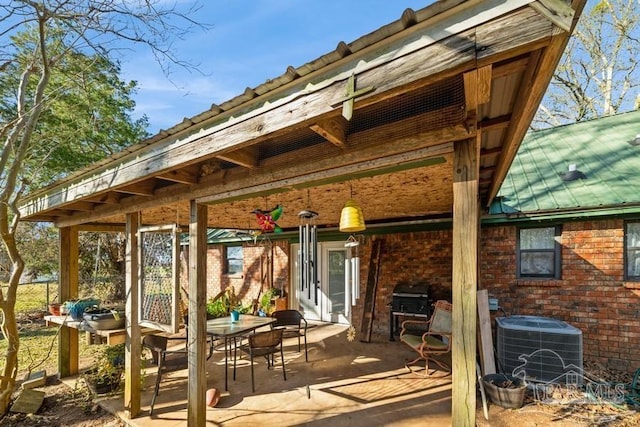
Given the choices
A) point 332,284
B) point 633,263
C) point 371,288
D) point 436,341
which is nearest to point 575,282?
point 633,263

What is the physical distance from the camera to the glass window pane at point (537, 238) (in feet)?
17.1

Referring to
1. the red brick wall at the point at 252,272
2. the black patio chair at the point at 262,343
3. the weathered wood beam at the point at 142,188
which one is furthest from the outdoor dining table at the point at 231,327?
the red brick wall at the point at 252,272

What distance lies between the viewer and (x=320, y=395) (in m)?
4.02

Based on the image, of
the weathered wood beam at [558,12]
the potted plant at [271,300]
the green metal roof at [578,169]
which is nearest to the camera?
the weathered wood beam at [558,12]

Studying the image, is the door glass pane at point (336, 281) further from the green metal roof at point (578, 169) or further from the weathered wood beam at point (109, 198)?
the weathered wood beam at point (109, 198)

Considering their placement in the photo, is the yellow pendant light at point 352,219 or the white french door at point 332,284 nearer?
the yellow pendant light at point 352,219

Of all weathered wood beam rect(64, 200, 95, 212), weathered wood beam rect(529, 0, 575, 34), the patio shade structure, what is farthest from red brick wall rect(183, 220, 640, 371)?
weathered wood beam rect(64, 200, 95, 212)

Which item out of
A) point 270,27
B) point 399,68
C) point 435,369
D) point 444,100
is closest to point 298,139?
point 444,100

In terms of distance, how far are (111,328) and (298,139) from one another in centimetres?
347

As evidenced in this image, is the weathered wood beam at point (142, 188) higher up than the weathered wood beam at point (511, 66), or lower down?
lower down

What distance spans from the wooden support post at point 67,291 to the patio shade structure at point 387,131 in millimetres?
1957

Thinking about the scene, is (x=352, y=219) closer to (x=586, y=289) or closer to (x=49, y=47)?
(x=586, y=289)

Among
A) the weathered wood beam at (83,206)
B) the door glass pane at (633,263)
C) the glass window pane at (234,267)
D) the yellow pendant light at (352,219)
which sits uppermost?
the weathered wood beam at (83,206)

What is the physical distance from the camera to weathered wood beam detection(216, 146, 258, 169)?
7.55ft
